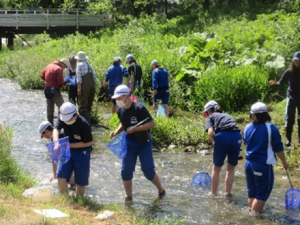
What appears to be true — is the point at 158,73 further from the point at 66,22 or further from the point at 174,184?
the point at 66,22

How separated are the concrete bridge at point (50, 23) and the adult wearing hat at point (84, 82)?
2868cm

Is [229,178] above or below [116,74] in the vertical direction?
below

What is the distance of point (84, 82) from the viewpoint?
12.3m

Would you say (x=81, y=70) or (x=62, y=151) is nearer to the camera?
(x=62, y=151)

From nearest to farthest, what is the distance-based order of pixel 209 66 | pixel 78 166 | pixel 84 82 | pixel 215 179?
1. pixel 78 166
2. pixel 215 179
3. pixel 84 82
4. pixel 209 66

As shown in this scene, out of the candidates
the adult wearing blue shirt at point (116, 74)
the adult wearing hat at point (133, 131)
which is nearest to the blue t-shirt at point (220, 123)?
the adult wearing hat at point (133, 131)

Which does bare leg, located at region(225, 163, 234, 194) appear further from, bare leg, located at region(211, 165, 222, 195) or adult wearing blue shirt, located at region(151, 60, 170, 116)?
adult wearing blue shirt, located at region(151, 60, 170, 116)

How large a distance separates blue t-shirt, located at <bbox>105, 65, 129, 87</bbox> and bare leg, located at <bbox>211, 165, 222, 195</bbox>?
6580 millimetres

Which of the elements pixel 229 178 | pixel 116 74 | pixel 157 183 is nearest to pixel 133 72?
pixel 116 74

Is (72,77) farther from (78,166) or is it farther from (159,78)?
(78,166)

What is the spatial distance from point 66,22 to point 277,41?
→ 2513 centimetres

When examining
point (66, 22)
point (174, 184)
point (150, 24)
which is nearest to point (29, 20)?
point (66, 22)

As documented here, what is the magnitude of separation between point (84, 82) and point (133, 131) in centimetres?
497

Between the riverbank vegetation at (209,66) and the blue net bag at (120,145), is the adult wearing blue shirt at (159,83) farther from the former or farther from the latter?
the blue net bag at (120,145)
